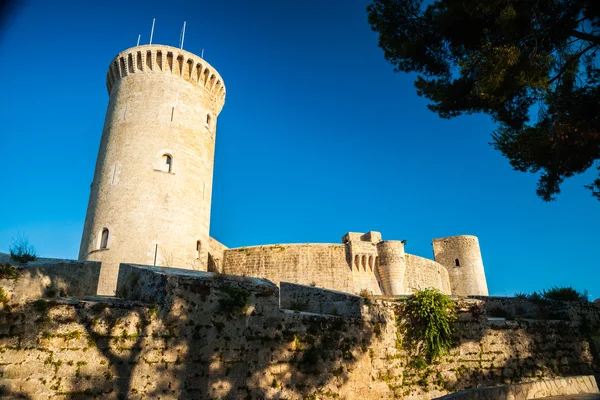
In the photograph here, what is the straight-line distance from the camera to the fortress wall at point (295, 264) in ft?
73.3

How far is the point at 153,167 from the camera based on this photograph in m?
15.7

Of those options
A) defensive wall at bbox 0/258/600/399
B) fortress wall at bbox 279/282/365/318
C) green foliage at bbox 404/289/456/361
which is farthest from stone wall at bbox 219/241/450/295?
green foliage at bbox 404/289/456/361

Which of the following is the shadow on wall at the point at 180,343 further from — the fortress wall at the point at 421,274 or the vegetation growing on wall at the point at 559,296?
the fortress wall at the point at 421,274

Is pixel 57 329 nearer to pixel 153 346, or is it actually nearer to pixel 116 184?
pixel 153 346

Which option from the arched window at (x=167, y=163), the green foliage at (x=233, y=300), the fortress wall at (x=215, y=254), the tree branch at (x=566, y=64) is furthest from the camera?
the fortress wall at (x=215, y=254)

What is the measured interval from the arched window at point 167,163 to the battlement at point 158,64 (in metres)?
4.30

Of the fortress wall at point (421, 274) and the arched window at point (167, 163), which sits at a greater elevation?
the arched window at point (167, 163)

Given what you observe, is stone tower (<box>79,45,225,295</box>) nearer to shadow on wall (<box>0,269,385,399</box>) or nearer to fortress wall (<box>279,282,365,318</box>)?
fortress wall (<box>279,282,365,318</box>)

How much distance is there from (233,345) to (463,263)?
34.2 meters

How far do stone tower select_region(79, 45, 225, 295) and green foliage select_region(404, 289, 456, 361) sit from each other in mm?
10092

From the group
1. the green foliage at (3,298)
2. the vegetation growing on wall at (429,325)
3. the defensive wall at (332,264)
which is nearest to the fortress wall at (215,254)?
the defensive wall at (332,264)

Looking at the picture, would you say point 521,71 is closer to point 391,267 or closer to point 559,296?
point 559,296

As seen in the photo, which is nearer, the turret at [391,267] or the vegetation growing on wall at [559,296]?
the vegetation growing on wall at [559,296]

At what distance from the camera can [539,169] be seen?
870cm
